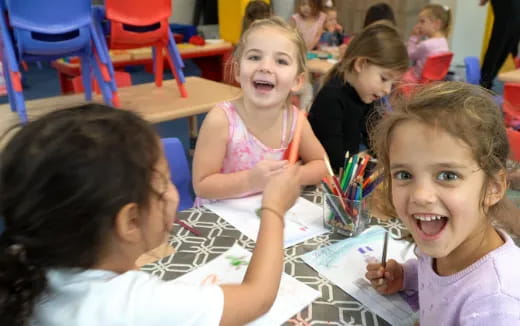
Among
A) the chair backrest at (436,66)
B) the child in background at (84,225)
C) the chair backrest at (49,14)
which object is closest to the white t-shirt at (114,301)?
the child in background at (84,225)

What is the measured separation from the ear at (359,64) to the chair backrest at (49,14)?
1173 millimetres

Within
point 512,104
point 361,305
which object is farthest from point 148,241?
point 512,104

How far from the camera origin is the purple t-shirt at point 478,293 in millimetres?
585

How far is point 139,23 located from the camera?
7.23 ft

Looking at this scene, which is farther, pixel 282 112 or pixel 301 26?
pixel 301 26

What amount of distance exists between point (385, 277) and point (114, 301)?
46 centimetres

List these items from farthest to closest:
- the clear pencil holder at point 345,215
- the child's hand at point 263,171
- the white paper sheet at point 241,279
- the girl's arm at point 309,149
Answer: the girl's arm at point 309,149, the child's hand at point 263,171, the clear pencil holder at point 345,215, the white paper sheet at point 241,279

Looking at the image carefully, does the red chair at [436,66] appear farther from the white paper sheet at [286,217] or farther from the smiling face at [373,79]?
the white paper sheet at [286,217]

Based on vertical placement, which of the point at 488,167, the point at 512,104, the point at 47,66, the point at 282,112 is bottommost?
the point at 47,66

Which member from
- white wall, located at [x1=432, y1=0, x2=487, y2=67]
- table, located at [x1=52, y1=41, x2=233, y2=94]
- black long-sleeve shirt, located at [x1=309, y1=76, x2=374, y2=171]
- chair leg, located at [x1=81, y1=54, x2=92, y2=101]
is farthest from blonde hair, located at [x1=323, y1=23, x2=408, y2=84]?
white wall, located at [x1=432, y1=0, x2=487, y2=67]

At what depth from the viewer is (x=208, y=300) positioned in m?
0.57

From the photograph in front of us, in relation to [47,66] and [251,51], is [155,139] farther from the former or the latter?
[47,66]

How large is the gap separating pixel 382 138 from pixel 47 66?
544 centimetres

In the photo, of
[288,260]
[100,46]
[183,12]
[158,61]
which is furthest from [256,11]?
[183,12]
